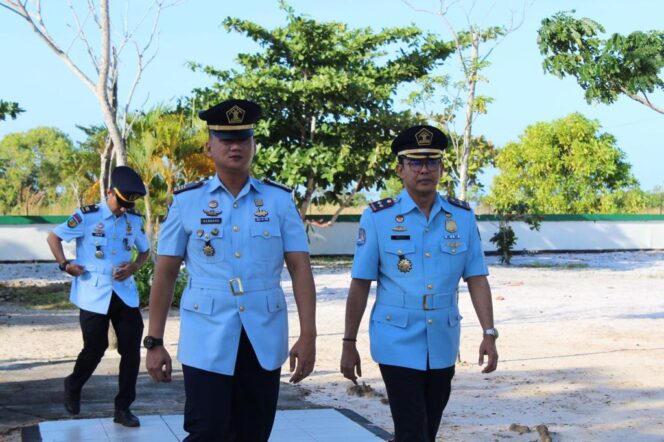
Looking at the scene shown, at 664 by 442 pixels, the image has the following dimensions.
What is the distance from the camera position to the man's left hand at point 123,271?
7.34m

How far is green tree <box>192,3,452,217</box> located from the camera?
26.5 meters

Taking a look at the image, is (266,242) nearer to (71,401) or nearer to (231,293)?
(231,293)

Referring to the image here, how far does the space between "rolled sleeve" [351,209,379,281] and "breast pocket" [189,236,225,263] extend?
760 mm

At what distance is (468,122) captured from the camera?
1536 centimetres

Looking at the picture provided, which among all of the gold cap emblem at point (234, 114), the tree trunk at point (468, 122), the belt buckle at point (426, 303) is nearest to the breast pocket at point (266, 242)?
the gold cap emblem at point (234, 114)

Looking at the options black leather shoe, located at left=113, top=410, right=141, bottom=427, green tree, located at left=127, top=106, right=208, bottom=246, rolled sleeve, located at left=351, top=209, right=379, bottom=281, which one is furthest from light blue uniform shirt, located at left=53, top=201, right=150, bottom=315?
green tree, located at left=127, top=106, right=208, bottom=246

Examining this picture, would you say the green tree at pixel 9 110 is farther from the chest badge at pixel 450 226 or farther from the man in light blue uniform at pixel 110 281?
the chest badge at pixel 450 226

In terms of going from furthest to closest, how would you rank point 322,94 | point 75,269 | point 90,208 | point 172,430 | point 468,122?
point 322,94, point 468,122, point 90,208, point 75,269, point 172,430

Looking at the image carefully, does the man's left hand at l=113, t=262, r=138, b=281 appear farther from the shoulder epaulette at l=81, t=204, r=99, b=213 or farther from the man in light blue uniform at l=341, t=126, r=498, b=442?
the man in light blue uniform at l=341, t=126, r=498, b=442

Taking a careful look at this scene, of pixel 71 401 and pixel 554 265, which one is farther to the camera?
pixel 554 265

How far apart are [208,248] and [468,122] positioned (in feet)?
37.6

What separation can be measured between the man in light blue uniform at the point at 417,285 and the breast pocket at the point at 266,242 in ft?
1.88

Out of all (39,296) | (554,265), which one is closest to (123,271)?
(39,296)

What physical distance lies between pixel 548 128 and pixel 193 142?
91.5 feet
